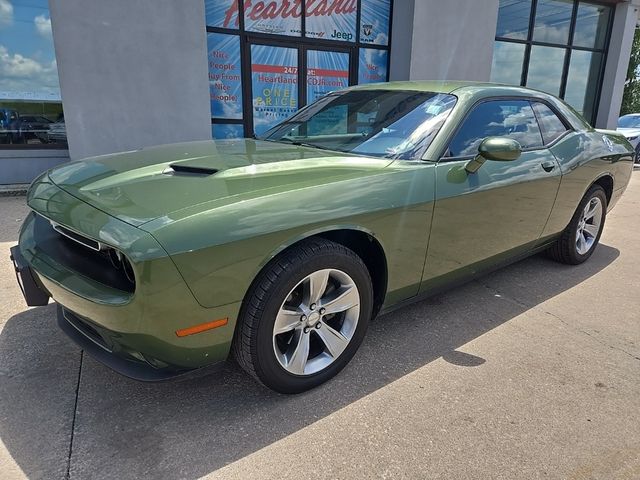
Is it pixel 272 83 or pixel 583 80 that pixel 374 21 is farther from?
pixel 583 80

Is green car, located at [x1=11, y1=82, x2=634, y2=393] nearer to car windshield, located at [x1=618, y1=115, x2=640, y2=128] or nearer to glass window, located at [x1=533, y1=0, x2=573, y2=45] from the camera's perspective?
glass window, located at [x1=533, y1=0, x2=573, y2=45]

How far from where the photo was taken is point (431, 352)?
9.25 feet

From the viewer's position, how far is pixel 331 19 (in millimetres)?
8727

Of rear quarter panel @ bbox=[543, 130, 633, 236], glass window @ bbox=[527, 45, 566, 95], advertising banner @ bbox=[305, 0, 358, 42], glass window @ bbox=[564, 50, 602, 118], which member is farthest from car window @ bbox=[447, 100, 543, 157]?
glass window @ bbox=[564, 50, 602, 118]

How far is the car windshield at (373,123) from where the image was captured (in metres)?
2.80

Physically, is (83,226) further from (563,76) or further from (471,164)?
(563,76)

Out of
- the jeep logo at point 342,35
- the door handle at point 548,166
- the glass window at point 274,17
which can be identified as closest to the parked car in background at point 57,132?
the glass window at point 274,17

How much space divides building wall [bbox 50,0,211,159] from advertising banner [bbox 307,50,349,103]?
2.36 meters

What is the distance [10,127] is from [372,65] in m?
6.36

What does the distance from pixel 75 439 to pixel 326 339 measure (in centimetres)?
122

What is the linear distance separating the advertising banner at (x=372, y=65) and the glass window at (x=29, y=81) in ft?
17.5

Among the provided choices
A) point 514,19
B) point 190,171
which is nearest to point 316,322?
point 190,171

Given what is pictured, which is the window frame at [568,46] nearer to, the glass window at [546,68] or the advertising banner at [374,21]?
the glass window at [546,68]

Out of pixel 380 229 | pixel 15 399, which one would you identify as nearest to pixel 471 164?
pixel 380 229
